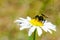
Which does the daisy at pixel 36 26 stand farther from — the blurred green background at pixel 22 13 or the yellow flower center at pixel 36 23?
the blurred green background at pixel 22 13

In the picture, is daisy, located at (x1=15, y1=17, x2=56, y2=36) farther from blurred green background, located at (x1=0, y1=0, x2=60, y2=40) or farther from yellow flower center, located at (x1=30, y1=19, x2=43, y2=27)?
blurred green background, located at (x1=0, y1=0, x2=60, y2=40)

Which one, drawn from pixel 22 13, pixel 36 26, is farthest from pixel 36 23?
pixel 22 13

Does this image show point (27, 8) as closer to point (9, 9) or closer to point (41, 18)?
point (9, 9)

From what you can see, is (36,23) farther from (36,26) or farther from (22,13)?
(22,13)

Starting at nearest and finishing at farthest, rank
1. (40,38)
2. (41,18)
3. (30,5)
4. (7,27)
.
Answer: (41,18) < (40,38) < (7,27) < (30,5)

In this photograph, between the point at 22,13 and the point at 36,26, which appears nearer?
the point at 36,26

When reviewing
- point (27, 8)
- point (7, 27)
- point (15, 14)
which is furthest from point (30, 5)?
point (7, 27)

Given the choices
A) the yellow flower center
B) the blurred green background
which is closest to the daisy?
the yellow flower center

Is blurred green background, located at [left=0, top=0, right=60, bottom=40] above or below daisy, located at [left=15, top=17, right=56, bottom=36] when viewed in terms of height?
above
